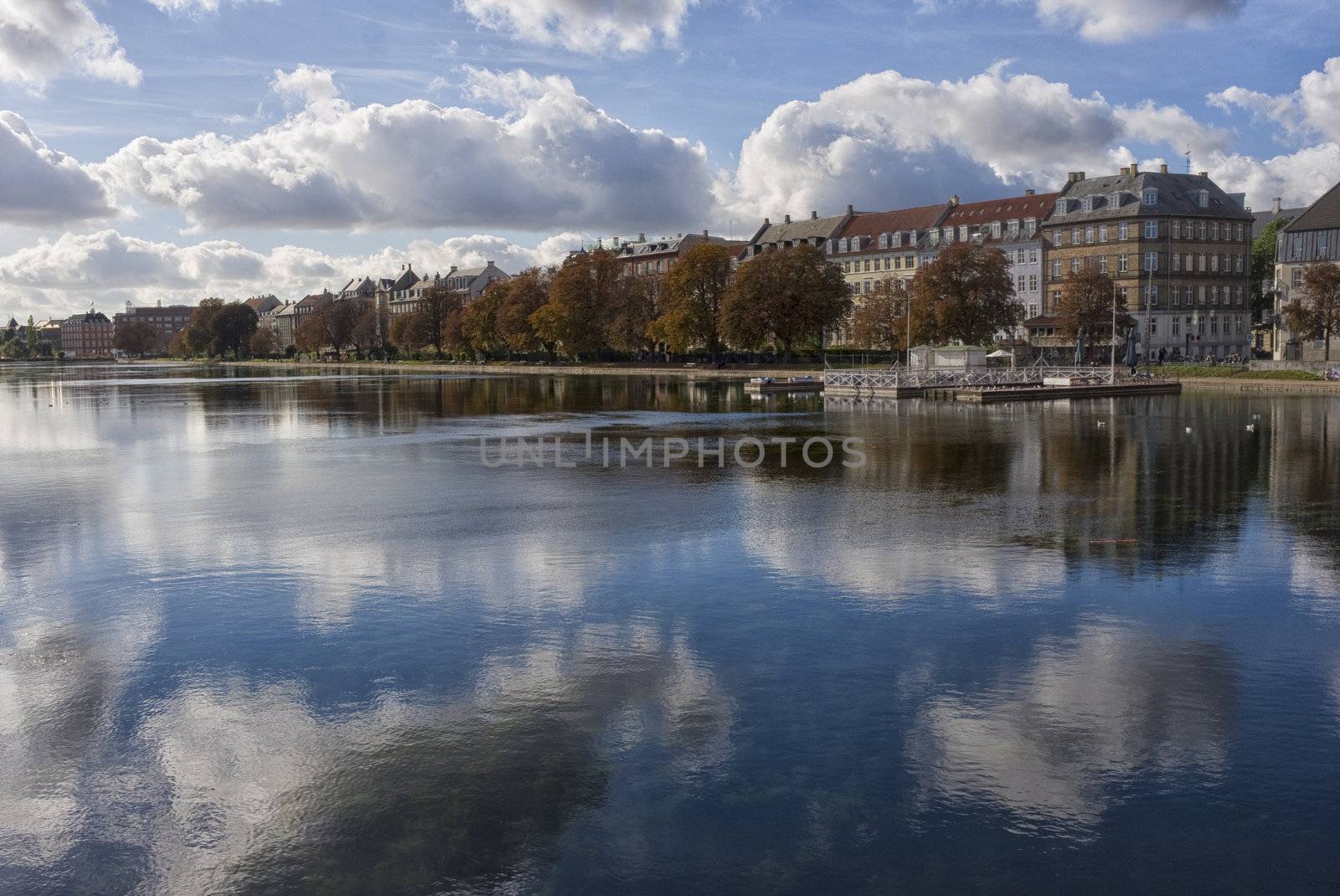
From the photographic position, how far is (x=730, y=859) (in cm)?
823

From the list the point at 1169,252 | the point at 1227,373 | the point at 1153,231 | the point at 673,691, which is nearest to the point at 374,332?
the point at 1153,231

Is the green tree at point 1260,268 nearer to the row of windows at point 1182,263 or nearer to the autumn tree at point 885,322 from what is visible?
the row of windows at point 1182,263

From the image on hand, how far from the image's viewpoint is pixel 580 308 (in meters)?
116

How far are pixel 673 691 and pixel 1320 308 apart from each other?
73.5 meters

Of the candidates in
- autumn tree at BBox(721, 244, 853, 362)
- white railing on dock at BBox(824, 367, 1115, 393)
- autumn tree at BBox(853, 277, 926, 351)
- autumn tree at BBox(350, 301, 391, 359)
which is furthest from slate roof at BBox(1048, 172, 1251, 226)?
autumn tree at BBox(350, 301, 391, 359)

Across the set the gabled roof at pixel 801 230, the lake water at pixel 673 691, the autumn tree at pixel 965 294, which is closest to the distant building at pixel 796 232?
the gabled roof at pixel 801 230

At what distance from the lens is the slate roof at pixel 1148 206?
98562mm

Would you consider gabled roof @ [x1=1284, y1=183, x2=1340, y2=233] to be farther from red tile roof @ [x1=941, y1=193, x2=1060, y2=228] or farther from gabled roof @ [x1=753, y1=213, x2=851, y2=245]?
gabled roof @ [x1=753, y1=213, x2=851, y2=245]

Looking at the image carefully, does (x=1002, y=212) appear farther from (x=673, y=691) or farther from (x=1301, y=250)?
(x=673, y=691)

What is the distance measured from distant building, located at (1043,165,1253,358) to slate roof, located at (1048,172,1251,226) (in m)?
0.08

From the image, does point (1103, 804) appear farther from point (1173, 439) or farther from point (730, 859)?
point (1173, 439)

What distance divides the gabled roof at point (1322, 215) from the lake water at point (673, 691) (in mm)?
72885

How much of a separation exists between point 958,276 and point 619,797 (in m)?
78.0

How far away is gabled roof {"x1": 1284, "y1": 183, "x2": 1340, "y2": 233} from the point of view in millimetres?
85438
